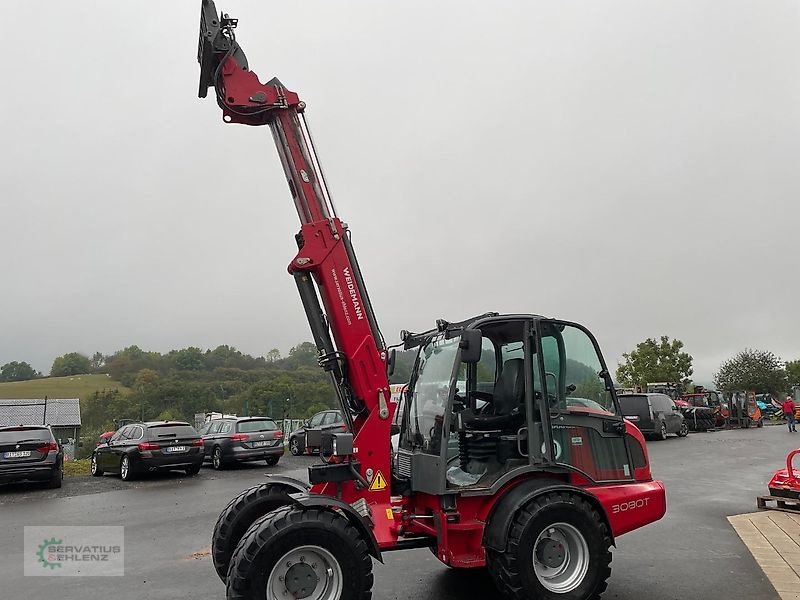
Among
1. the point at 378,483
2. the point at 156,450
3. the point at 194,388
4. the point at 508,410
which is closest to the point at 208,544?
the point at 378,483

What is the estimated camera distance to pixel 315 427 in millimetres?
20438

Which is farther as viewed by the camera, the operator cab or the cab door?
the cab door

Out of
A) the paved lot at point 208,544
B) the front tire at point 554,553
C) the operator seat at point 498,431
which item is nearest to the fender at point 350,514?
the front tire at point 554,553

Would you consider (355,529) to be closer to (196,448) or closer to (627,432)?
(627,432)

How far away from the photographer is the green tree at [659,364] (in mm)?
50531

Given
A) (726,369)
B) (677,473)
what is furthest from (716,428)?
(726,369)

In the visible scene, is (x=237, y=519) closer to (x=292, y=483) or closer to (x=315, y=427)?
(x=292, y=483)

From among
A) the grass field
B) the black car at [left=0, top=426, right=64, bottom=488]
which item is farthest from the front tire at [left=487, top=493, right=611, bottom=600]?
the grass field

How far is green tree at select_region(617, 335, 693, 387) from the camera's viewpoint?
50531 millimetres

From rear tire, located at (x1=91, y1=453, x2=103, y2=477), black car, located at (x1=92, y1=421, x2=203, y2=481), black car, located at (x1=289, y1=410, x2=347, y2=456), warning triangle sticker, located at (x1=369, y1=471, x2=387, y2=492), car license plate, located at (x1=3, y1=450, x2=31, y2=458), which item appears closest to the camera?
warning triangle sticker, located at (x1=369, y1=471, x2=387, y2=492)

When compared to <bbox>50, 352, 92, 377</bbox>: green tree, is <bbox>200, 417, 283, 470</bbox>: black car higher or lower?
lower

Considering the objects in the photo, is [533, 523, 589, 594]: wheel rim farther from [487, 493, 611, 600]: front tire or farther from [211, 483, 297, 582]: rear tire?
[211, 483, 297, 582]: rear tire

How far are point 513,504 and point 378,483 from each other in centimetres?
116

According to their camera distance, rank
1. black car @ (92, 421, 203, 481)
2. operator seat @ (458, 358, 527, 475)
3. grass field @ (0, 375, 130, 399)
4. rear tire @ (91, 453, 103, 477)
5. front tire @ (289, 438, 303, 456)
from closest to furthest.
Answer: operator seat @ (458, 358, 527, 475), black car @ (92, 421, 203, 481), rear tire @ (91, 453, 103, 477), front tire @ (289, 438, 303, 456), grass field @ (0, 375, 130, 399)
